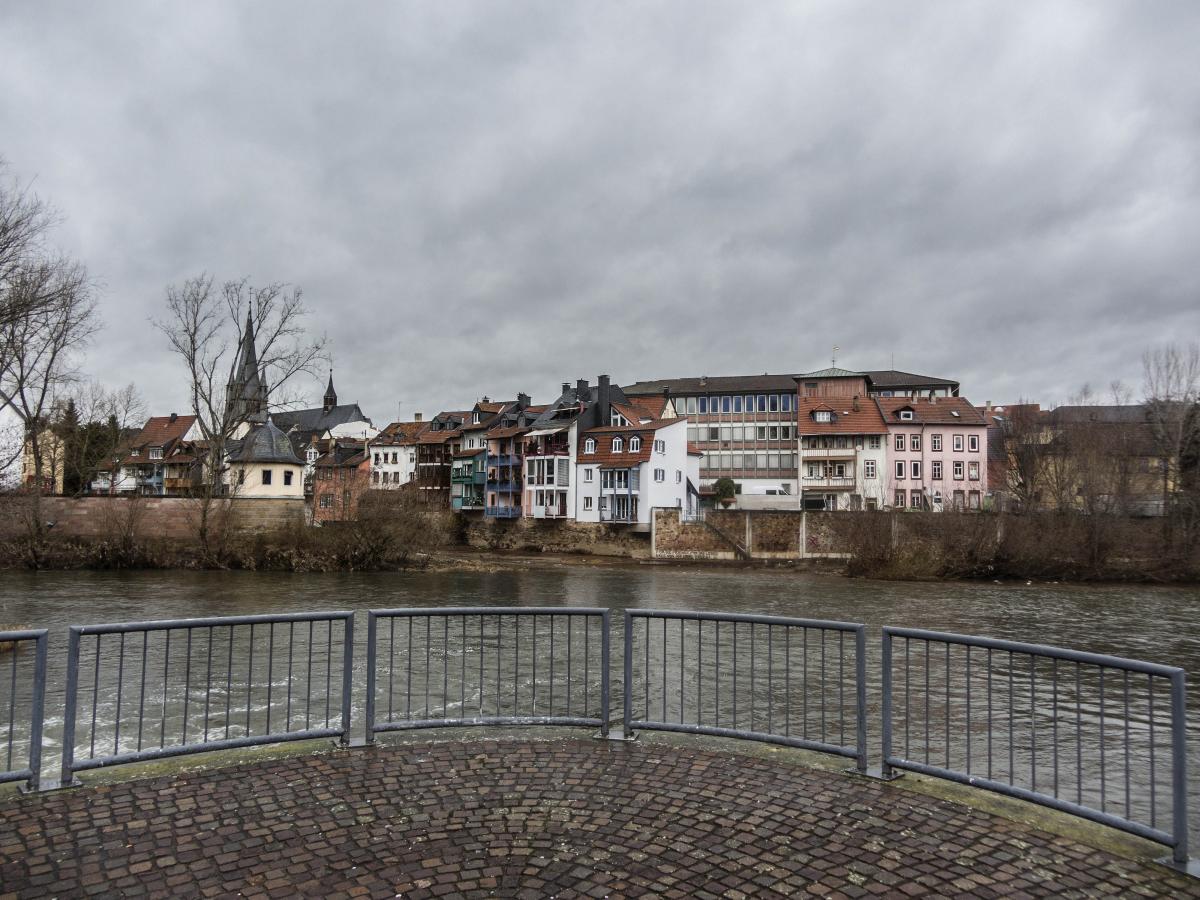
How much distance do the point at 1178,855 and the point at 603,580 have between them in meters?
36.6

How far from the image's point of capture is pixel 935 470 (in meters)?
69.9

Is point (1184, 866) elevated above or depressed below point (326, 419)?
below

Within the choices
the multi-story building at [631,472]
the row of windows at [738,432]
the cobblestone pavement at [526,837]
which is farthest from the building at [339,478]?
the cobblestone pavement at [526,837]

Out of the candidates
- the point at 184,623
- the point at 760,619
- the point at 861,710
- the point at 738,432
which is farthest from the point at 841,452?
the point at 184,623

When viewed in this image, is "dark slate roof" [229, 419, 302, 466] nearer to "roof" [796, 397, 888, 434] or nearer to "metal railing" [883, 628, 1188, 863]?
"roof" [796, 397, 888, 434]

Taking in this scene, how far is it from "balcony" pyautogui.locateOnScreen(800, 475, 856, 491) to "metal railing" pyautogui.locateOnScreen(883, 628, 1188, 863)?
184 ft

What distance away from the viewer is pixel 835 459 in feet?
236

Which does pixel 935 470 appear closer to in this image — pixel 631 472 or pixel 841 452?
pixel 841 452

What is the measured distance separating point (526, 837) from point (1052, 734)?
27.4 feet

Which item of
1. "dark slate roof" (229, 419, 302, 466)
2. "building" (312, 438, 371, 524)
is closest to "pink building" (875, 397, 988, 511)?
"building" (312, 438, 371, 524)

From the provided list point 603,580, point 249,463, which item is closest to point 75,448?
point 249,463

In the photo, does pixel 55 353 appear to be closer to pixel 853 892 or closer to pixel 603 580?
pixel 603 580

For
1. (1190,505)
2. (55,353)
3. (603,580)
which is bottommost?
(603,580)

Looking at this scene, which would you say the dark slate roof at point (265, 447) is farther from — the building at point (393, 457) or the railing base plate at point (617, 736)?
the railing base plate at point (617, 736)
